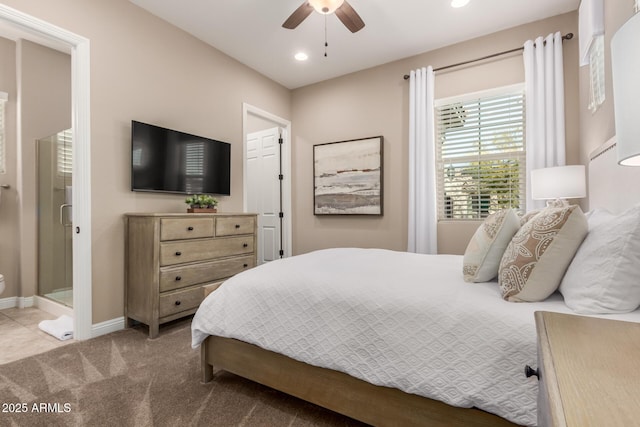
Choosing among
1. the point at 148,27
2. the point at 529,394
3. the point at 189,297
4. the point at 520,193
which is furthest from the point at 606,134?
the point at 148,27

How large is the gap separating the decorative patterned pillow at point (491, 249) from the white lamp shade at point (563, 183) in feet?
4.53

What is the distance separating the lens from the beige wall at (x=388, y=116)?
10.3 ft

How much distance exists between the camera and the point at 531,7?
9.46ft

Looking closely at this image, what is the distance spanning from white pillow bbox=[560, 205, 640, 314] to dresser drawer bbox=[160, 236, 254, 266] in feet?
8.36

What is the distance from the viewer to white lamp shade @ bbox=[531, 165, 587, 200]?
238 centimetres

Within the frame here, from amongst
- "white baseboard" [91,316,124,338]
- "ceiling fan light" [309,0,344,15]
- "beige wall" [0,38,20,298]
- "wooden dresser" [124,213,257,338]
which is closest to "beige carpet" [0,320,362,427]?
"white baseboard" [91,316,124,338]

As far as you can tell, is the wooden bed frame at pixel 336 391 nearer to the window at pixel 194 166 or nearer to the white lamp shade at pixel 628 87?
the white lamp shade at pixel 628 87

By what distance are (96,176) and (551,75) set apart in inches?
167

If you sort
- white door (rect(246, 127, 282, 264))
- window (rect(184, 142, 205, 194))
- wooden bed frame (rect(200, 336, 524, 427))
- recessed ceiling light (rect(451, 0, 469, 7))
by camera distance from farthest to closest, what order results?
white door (rect(246, 127, 282, 264))
window (rect(184, 142, 205, 194))
recessed ceiling light (rect(451, 0, 469, 7))
wooden bed frame (rect(200, 336, 524, 427))

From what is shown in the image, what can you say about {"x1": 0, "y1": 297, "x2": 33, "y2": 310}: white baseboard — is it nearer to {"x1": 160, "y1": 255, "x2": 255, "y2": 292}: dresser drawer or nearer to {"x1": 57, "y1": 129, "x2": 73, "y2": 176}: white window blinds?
{"x1": 57, "y1": 129, "x2": 73, "y2": 176}: white window blinds

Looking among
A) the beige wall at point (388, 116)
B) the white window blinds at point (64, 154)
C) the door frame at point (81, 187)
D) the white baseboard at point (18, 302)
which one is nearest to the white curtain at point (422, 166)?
the beige wall at point (388, 116)

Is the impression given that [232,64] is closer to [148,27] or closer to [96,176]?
[148,27]

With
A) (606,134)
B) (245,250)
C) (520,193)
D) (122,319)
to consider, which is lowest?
(122,319)

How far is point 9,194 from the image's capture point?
3.24 metres
